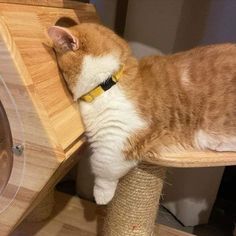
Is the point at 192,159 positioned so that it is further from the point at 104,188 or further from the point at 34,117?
the point at 34,117

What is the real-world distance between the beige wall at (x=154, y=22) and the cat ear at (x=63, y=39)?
53 centimetres

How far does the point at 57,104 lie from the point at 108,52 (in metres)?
0.20

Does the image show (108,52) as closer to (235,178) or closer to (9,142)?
(9,142)

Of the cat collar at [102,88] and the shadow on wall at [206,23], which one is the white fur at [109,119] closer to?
the cat collar at [102,88]

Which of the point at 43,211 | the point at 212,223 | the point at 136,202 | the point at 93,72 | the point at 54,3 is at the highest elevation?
the point at 54,3

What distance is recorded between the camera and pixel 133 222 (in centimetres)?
112

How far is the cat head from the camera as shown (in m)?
0.89

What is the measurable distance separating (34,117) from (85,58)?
0.76ft

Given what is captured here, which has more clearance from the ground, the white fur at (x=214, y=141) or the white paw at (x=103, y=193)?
the white fur at (x=214, y=141)

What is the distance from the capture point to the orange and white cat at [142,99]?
3.01ft

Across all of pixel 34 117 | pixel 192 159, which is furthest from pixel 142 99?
pixel 34 117

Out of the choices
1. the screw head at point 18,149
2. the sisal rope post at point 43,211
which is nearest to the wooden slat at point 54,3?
the screw head at point 18,149

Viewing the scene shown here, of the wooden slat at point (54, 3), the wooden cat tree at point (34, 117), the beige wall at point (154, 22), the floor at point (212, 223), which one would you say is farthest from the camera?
the floor at point (212, 223)

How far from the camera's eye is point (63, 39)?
2.87 feet
